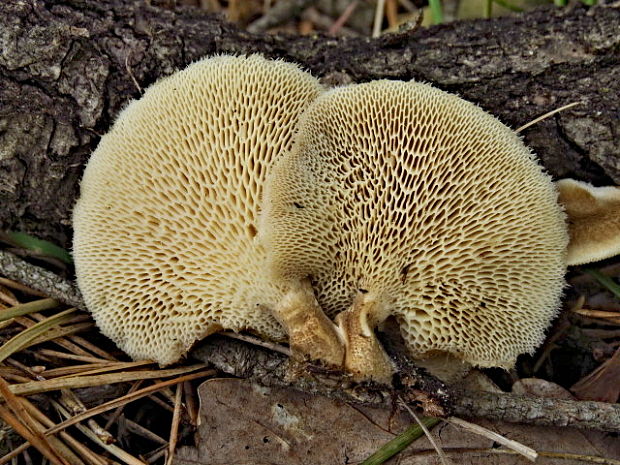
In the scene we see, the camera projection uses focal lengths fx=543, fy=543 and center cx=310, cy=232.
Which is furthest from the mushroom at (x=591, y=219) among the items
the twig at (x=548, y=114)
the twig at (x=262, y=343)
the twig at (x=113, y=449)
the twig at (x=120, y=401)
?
the twig at (x=113, y=449)

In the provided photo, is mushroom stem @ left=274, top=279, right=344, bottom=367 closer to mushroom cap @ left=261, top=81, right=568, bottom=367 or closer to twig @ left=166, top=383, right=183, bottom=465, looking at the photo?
mushroom cap @ left=261, top=81, right=568, bottom=367

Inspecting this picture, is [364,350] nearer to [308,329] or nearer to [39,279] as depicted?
[308,329]

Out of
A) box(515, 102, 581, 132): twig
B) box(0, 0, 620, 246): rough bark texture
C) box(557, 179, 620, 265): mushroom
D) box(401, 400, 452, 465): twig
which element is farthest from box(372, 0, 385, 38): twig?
box(401, 400, 452, 465): twig

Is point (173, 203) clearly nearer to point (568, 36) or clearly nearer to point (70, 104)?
point (70, 104)

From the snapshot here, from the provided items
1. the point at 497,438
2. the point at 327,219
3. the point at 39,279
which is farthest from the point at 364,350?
the point at 39,279

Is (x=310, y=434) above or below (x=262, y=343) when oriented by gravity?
below

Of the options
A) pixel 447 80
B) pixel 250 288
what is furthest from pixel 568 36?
pixel 250 288

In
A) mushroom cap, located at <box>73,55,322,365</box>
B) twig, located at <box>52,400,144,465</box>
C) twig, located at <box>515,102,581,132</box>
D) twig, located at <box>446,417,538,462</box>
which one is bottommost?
twig, located at <box>52,400,144,465</box>
